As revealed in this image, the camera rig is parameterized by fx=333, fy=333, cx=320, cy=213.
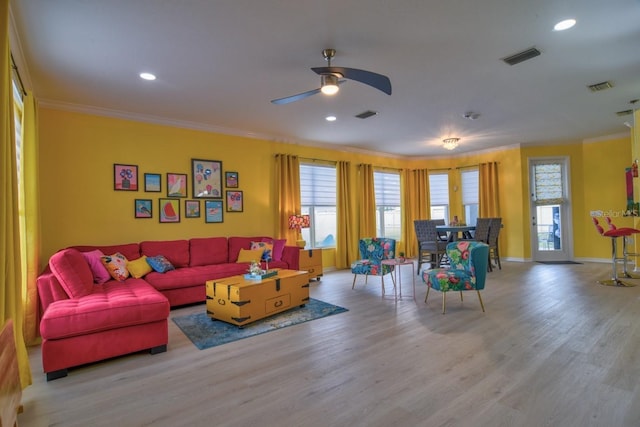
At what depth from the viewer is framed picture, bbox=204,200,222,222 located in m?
5.55

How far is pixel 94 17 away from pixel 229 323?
3.00 meters

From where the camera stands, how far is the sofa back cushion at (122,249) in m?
4.31

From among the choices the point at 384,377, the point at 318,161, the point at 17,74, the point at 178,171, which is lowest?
the point at 384,377

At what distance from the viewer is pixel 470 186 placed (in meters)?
8.49

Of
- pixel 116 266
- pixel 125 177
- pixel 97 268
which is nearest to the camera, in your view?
pixel 97 268

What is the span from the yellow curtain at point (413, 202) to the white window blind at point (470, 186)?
2.94ft

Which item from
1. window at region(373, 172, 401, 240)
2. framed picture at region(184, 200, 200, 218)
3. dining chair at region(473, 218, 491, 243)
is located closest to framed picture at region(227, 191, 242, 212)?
framed picture at region(184, 200, 200, 218)

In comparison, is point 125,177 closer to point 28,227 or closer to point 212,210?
point 212,210

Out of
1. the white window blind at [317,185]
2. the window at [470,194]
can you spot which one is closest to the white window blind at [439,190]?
the window at [470,194]

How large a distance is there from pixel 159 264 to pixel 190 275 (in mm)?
456

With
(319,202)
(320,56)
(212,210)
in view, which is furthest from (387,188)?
(320,56)

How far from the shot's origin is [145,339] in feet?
9.40

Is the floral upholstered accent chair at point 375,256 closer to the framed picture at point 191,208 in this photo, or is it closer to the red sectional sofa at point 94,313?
the red sectional sofa at point 94,313

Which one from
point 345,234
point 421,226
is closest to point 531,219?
point 421,226
